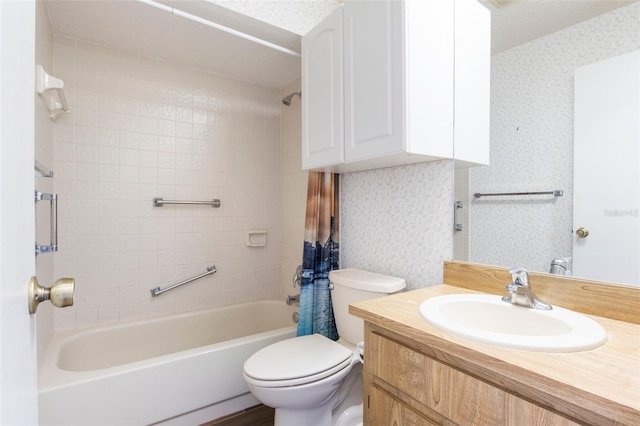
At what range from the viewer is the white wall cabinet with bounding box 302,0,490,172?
122 cm

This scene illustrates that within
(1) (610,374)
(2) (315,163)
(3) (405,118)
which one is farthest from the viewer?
(2) (315,163)

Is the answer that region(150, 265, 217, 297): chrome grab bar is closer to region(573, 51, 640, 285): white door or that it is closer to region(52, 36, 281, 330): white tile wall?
region(52, 36, 281, 330): white tile wall

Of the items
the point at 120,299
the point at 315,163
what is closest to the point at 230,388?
the point at 120,299

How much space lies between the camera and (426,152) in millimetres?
→ 1266

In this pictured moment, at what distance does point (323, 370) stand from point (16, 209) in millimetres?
1227

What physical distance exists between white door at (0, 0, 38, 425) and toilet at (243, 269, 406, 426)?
88cm

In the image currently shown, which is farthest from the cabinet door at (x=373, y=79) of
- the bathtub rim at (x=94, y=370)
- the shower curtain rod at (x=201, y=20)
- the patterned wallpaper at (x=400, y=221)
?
the bathtub rim at (x=94, y=370)

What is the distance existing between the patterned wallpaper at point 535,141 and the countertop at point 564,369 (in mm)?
A: 328

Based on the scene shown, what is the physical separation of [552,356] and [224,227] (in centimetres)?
226

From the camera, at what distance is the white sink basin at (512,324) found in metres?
0.71

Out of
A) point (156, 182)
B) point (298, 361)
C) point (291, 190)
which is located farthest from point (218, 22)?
point (298, 361)

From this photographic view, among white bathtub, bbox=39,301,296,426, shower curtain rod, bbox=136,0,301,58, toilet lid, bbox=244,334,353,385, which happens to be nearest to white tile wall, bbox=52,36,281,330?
white bathtub, bbox=39,301,296,426

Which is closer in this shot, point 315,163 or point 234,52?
point 315,163

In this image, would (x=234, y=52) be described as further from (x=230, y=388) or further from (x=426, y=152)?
(x=230, y=388)
